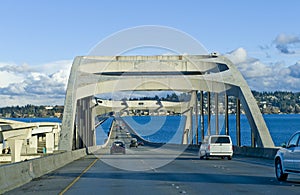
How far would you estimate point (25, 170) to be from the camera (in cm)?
2419

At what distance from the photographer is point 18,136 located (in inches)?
2832

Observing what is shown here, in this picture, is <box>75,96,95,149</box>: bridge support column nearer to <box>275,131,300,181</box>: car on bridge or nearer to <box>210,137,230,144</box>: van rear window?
<box>210,137,230,144</box>: van rear window

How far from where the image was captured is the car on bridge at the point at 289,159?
2054cm

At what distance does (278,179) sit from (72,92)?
36326 mm

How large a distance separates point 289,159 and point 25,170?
9999 mm

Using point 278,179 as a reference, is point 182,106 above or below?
above

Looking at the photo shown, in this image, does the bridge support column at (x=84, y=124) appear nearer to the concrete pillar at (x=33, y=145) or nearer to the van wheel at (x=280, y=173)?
the concrete pillar at (x=33, y=145)

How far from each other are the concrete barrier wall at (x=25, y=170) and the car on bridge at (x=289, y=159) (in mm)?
9238

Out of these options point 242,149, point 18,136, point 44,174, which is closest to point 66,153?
point 44,174

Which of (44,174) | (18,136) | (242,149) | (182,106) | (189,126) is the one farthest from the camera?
(182,106)

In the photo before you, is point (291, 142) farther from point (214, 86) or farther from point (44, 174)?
point (214, 86)

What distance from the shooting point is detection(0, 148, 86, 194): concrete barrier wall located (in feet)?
66.1

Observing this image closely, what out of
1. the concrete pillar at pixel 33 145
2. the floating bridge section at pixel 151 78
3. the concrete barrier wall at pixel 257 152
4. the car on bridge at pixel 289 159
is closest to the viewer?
the car on bridge at pixel 289 159

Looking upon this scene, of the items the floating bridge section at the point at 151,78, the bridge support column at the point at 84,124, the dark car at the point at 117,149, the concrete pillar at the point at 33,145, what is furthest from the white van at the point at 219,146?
the concrete pillar at the point at 33,145
